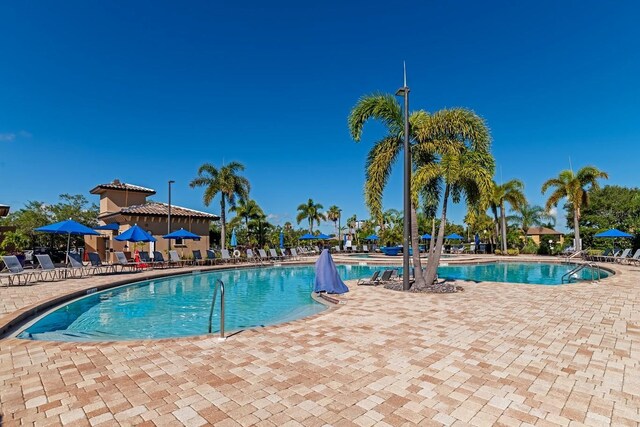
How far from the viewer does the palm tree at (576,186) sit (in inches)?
1016

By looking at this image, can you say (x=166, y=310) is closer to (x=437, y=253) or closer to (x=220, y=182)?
(x=437, y=253)

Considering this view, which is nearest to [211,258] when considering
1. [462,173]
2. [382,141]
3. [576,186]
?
[382,141]

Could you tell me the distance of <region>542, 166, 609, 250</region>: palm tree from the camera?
2580 cm

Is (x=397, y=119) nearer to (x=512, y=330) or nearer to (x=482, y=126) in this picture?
(x=482, y=126)

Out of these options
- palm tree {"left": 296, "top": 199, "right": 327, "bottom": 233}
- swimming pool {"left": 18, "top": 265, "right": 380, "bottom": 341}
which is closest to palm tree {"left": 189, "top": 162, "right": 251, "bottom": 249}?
swimming pool {"left": 18, "top": 265, "right": 380, "bottom": 341}

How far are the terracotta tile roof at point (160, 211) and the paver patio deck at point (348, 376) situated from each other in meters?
21.8

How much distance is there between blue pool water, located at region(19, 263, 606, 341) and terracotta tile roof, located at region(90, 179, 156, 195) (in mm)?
16421

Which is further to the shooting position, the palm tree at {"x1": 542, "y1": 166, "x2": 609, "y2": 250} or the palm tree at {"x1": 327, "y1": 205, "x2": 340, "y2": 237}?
the palm tree at {"x1": 327, "y1": 205, "x2": 340, "y2": 237}

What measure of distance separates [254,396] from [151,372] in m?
1.50

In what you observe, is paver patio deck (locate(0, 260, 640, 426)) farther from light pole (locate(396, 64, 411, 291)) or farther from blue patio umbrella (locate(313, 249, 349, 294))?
light pole (locate(396, 64, 411, 291))

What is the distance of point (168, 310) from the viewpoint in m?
9.83

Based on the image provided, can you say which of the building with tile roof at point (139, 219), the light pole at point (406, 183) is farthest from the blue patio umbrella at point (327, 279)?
the building with tile roof at point (139, 219)

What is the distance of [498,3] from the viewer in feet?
48.3

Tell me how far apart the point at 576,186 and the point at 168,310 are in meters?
29.9
